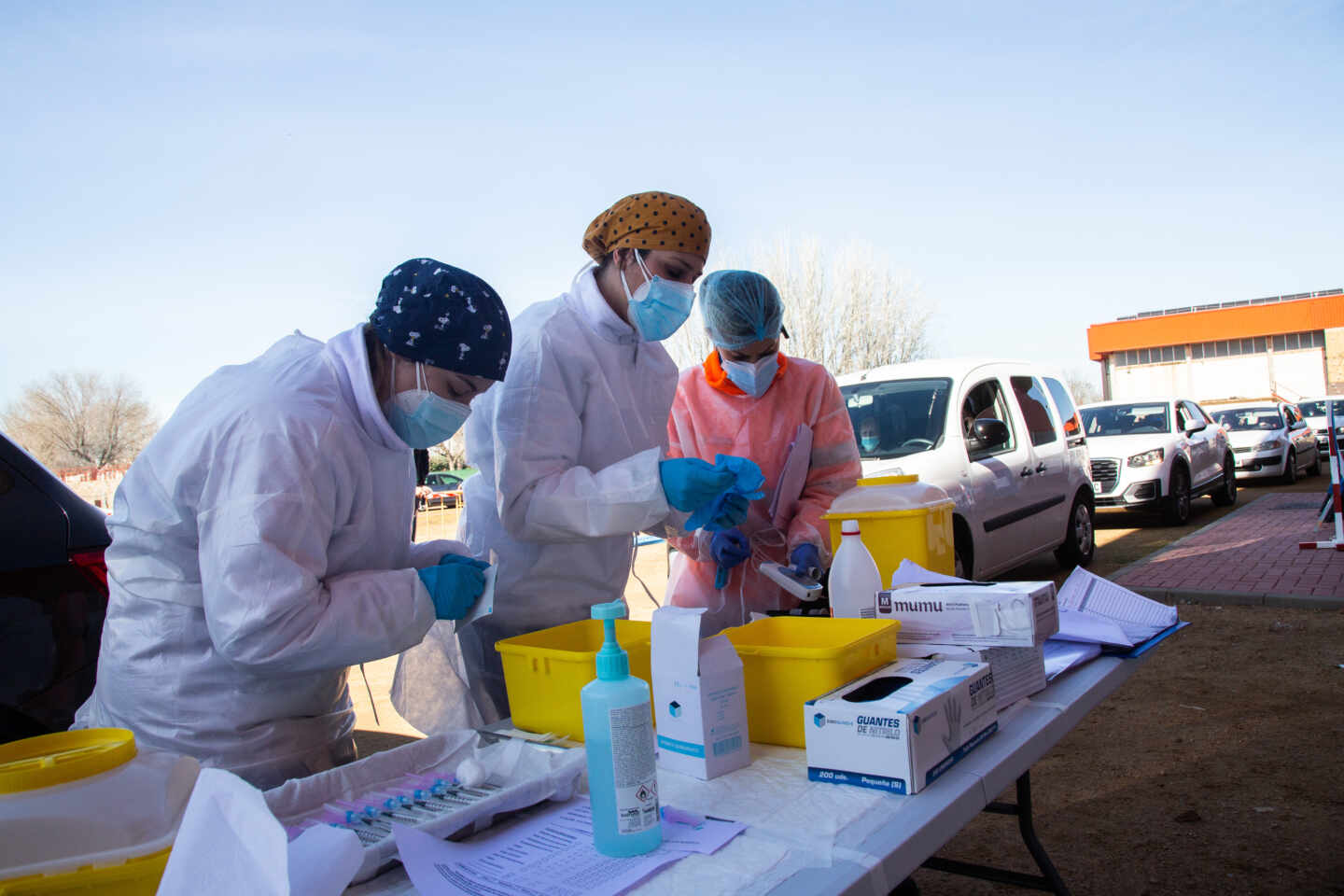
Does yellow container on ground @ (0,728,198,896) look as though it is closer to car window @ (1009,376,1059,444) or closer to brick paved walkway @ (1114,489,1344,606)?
car window @ (1009,376,1059,444)

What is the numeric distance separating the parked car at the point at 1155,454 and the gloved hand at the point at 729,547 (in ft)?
27.1

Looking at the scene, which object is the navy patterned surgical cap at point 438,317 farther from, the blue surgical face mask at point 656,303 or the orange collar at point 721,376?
the orange collar at point 721,376

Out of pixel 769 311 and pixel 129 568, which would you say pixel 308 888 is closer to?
pixel 129 568

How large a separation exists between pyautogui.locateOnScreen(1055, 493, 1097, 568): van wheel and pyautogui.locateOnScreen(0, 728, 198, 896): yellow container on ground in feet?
24.4

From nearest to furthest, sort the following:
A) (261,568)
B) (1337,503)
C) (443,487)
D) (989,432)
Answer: (261,568)
(989,432)
(1337,503)
(443,487)

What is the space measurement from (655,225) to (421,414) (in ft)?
2.49

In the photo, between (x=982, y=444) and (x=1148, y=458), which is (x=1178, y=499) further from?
(x=982, y=444)

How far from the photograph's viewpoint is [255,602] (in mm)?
1353

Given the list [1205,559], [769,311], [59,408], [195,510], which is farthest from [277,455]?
[59,408]

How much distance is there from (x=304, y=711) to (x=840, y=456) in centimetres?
166

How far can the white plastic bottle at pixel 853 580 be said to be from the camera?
6.17 feet

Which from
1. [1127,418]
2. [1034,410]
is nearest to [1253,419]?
[1127,418]

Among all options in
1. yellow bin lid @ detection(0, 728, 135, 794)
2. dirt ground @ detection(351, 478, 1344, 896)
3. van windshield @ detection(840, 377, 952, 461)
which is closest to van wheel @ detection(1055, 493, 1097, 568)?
dirt ground @ detection(351, 478, 1344, 896)

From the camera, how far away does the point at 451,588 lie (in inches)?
61.2
